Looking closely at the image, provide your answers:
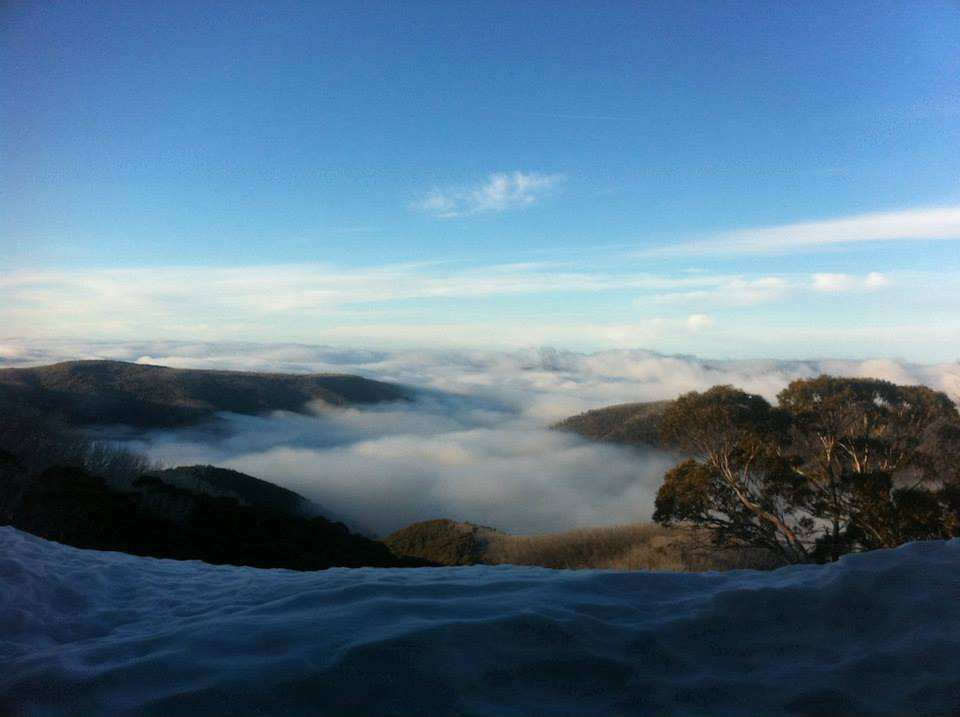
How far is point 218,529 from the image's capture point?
87.0 ft

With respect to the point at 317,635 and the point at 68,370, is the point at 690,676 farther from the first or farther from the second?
the point at 68,370

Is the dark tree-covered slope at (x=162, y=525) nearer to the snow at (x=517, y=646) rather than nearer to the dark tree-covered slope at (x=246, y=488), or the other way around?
Result: the dark tree-covered slope at (x=246, y=488)

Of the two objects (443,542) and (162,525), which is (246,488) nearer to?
(443,542)

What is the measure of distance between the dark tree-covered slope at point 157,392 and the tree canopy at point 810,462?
55178 mm

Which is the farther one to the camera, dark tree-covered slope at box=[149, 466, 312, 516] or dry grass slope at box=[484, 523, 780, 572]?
dark tree-covered slope at box=[149, 466, 312, 516]

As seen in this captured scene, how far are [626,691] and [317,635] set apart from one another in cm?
165

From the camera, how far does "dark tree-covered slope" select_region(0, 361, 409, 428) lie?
71.5 meters

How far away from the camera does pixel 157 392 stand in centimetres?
8900

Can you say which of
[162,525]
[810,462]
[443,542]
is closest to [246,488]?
[443,542]

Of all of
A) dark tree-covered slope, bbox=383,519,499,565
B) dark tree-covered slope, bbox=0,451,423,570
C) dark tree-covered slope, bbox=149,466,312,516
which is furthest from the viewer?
dark tree-covered slope, bbox=149,466,312,516

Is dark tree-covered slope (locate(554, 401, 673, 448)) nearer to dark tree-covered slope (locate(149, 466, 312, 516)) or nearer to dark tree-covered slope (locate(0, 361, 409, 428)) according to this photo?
dark tree-covered slope (locate(149, 466, 312, 516))

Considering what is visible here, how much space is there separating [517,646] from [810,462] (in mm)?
17854

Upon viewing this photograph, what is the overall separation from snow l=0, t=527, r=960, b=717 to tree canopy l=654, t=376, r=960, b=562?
13738 mm

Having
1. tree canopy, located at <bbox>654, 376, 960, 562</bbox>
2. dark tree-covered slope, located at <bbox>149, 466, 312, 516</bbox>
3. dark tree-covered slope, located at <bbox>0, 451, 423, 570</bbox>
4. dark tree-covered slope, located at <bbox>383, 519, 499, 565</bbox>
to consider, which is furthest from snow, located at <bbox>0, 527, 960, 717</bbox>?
dark tree-covered slope, located at <bbox>149, 466, 312, 516</bbox>
